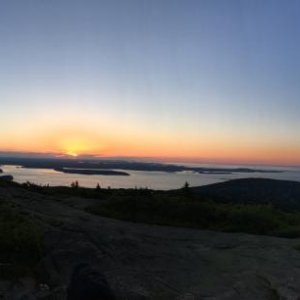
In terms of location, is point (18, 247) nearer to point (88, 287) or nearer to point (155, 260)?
point (155, 260)

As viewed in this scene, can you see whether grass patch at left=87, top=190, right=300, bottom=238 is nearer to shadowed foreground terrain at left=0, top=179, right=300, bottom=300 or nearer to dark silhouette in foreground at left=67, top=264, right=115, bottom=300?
shadowed foreground terrain at left=0, top=179, right=300, bottom=300

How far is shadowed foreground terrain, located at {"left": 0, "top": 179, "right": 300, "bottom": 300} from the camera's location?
8.68 metres

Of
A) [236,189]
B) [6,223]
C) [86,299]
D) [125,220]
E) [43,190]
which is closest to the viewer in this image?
[86,299]

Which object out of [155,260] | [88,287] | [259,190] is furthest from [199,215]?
[259,190]

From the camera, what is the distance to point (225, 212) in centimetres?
1647

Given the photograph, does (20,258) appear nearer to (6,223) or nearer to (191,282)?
(6,223)

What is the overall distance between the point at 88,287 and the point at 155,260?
325cm

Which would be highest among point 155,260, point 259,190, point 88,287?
point 259,190

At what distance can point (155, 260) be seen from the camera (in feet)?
34.1

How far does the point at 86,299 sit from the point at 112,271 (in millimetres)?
2305

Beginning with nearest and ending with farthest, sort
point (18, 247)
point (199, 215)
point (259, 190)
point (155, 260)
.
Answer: point (18, 247), point (155, 260), point (199, 215), point (259, 190)

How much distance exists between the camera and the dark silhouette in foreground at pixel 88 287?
285 inches

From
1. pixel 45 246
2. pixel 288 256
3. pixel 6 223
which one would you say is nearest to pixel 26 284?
pixel 45 246

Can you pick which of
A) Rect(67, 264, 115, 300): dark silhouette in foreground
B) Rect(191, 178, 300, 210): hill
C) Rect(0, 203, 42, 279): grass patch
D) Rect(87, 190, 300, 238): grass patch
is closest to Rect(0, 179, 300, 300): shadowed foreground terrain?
Rect(0, 203, 42, 279): grass patch
